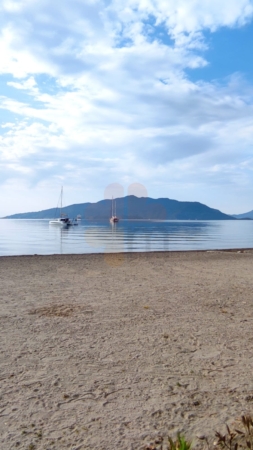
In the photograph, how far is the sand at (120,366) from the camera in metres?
3.49

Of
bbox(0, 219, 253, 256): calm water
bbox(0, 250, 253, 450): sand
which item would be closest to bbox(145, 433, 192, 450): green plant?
bbox(0, 250, 253, 450): sand

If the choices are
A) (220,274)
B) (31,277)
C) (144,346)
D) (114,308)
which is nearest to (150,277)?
(220,274)

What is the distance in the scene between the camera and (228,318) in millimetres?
7480

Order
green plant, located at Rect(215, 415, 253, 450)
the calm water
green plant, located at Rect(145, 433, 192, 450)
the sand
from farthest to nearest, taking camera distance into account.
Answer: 1. the calm water
2. the sand
3. green plant, located at Rect(215, 415, 253, 450)
4. green plant, located at Rect(145, 433, 192, 450)

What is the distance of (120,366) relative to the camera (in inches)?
191

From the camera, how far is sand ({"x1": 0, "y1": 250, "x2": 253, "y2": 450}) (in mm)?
3486

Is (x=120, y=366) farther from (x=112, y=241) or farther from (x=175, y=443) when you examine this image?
(x=112, y=241)

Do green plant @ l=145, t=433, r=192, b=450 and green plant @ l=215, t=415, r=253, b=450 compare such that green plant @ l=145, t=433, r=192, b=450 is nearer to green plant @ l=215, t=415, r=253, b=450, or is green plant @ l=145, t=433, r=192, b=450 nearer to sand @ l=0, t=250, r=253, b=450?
sand @ l=0, t=250, r=253, b=450

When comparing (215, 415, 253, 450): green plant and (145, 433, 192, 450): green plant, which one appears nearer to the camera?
(145, 433, 192, 450): green plant

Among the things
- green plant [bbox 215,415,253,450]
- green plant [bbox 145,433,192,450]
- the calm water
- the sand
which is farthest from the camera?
the calm water

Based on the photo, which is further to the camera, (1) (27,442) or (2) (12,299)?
(2) (12,299)

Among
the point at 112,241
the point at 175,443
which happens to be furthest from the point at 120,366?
the point at 112,241

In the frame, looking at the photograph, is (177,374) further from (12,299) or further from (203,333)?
(12,299)

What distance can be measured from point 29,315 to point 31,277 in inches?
224
